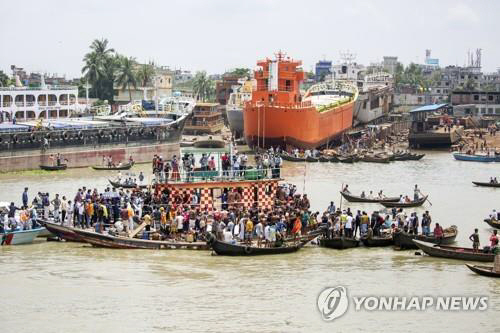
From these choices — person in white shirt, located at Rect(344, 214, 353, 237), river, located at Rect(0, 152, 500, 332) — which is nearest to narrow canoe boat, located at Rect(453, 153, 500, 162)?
river, located at Rect(0, 152, 500, 332)

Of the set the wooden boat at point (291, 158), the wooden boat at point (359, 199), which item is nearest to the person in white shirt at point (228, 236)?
the wooden boat at point (359, 199)

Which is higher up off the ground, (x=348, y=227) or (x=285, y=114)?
(x=285, y=114)

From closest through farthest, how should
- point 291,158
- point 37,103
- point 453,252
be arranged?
point 453,252 < point 291,158 < point 37,103

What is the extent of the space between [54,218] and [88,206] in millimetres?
1661

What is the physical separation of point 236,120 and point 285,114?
1441 cm

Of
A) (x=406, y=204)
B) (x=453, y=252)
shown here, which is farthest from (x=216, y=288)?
(x=406, y=204)

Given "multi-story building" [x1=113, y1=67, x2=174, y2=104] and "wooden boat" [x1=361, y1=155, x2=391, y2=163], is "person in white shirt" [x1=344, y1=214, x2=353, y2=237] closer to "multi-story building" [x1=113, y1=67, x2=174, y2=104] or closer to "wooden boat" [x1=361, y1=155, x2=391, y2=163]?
"wooden boat" [x1=361, y1=155, x2=391, y2=163]

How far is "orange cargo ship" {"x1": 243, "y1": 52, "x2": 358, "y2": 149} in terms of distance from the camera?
3100 inches

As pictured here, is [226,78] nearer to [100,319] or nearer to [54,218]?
[54,218]

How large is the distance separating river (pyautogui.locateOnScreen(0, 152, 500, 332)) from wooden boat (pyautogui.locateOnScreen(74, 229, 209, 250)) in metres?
0.29

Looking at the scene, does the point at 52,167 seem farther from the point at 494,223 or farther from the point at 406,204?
the point at 494,223

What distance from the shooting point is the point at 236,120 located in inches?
3656

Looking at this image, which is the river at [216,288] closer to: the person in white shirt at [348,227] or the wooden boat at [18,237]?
the wooden boat at [18,237]

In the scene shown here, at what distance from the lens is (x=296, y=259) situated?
3341 centimetres
